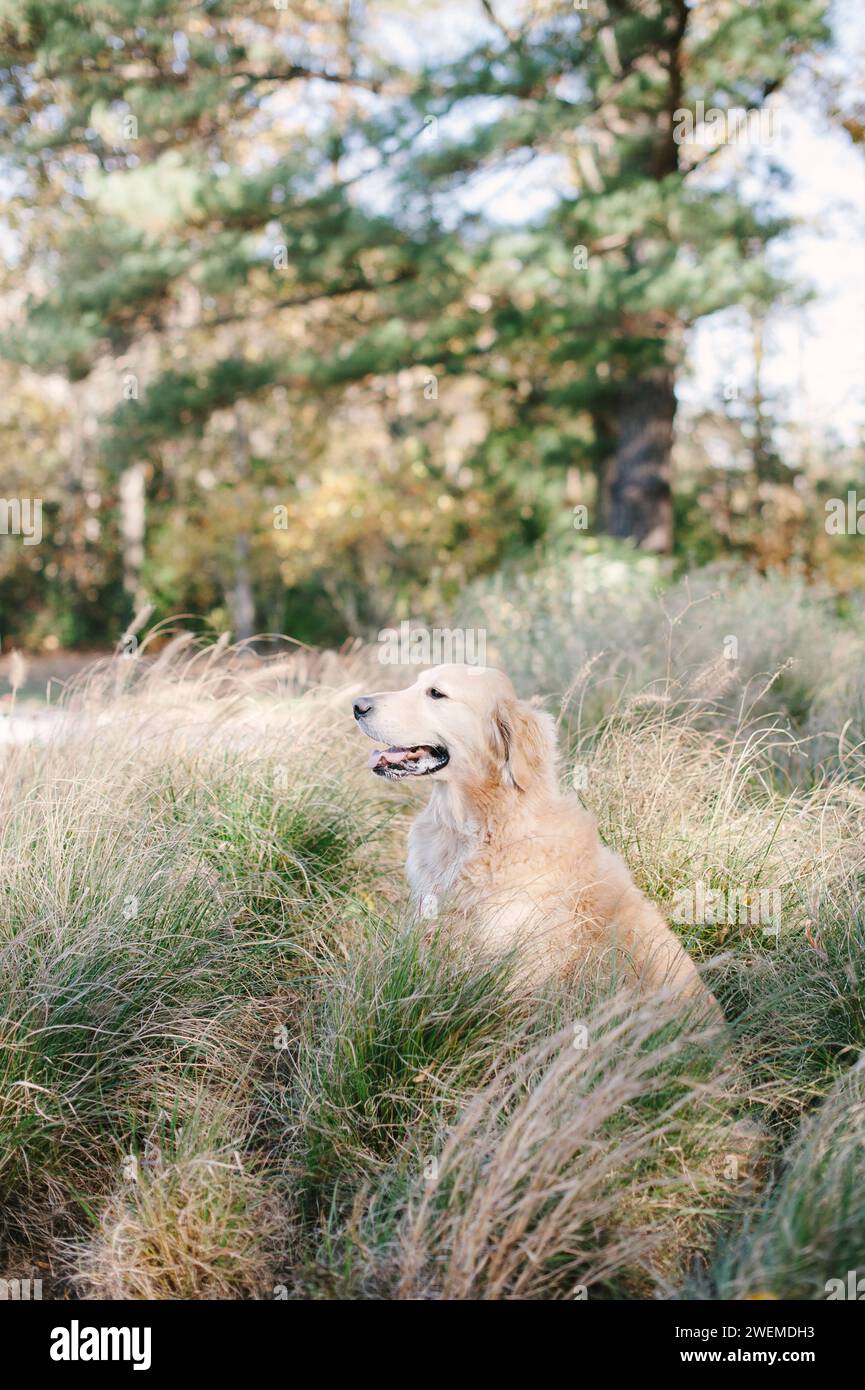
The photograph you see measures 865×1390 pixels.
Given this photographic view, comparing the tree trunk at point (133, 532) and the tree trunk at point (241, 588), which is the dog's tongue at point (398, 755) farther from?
the tree trunk at point (133, 532)

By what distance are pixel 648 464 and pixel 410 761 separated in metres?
9.69

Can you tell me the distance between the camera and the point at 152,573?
1697 cm

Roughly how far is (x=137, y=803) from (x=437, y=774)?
117cm

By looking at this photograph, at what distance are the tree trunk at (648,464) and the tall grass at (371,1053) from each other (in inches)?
325

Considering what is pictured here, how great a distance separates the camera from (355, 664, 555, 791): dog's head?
3.67 meters

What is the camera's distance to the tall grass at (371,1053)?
2.49m

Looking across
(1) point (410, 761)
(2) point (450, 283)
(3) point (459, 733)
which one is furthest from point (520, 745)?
(2) point (450, 283)

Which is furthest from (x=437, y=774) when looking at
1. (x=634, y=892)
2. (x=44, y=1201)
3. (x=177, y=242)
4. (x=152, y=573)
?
(x=152, y=573)

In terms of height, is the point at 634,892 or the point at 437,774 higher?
the point at 437,774

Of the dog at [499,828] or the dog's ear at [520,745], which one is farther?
the dog's ear at [520,745]

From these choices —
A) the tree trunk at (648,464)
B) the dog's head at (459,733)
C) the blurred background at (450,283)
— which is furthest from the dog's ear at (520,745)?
the tree trunk at (648,464)

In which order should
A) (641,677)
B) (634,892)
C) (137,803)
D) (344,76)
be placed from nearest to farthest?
(634,892) < (137,803) < (641,677) < (344,76)
